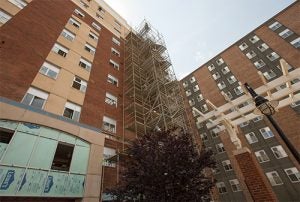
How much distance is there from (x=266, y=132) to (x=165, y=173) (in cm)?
2519

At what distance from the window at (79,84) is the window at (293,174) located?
86.7 feet

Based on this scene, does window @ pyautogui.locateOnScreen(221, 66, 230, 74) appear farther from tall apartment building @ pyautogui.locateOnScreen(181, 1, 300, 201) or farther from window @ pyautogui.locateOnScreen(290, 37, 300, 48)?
window @ pyautogui.locateOnScreen(290, 37, 300, 48)

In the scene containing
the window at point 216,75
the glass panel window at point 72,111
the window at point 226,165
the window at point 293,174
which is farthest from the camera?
the window at point 216,75

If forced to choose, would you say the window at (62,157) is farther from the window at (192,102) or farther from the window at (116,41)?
the window at (192,102)

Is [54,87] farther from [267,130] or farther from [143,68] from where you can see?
[267,130]

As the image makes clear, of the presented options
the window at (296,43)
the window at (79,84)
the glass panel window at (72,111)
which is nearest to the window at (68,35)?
the window at (79,84)

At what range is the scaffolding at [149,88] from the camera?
60.6 feet

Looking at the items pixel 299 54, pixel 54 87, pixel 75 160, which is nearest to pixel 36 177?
pixel 75 160

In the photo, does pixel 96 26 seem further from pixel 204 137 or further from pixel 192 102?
pixel 204 137

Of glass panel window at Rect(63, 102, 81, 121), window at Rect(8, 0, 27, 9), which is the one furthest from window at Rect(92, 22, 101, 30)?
glass panel window at Rect(63, 102, 81, 121)

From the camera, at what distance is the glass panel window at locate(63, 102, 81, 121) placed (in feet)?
43.9

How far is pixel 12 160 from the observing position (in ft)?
29.7

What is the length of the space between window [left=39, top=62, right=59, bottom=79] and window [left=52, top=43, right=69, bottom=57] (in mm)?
1939

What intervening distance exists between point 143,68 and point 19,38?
1401 centimetres
